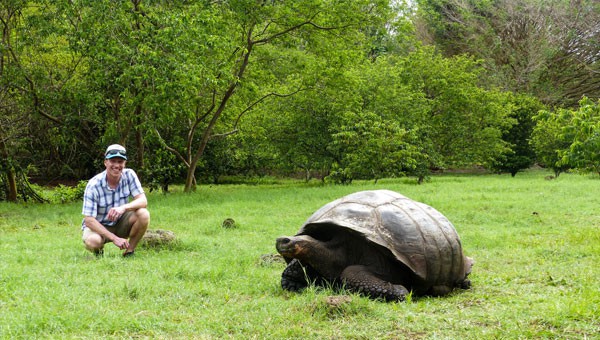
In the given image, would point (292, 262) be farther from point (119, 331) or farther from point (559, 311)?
point (559, 311)

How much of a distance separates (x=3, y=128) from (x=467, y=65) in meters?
17.7

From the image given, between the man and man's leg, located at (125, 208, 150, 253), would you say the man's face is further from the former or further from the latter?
man's leg, located at (125, 208, 150, 253)

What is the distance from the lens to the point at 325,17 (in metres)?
13.5

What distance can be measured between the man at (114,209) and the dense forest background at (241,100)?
4.75 metres

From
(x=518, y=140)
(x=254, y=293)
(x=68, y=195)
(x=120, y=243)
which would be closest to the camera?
(x=254, y=293)

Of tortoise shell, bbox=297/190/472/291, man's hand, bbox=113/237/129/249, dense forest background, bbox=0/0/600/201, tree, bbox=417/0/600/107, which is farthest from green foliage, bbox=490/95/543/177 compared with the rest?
man's hand, bbox=113/237/129/249

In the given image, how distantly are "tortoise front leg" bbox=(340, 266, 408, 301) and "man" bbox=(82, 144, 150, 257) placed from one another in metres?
2.36

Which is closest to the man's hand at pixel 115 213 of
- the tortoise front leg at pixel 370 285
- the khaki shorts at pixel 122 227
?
the khaki shorts at pixel 122 227

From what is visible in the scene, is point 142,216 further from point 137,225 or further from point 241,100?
point 241,100

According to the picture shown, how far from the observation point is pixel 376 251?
4273mm

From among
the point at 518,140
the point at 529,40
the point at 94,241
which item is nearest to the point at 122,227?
the point at 94,241

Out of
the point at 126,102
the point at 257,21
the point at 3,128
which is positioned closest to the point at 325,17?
the point at 257,21

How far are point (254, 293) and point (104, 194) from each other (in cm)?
218

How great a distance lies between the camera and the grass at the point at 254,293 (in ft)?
11.0
